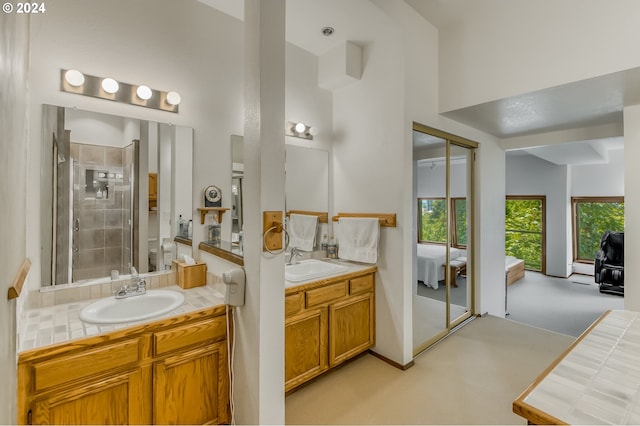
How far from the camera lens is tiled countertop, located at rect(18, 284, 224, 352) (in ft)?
4.30

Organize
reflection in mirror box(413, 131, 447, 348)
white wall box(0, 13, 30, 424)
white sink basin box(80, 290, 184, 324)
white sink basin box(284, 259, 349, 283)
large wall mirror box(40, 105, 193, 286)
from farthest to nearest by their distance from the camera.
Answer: reflection in mirror box(413, 131, 447, 348), white sink basin box(284, 259, 349, 283), large wall mirror box(40, 105, 193, 286), white sink basin box(80, 290, 184, 324), white wall box(0, 13, 30, 424)

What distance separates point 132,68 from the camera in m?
2.01

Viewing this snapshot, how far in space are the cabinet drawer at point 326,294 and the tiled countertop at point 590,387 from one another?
5.14 feet

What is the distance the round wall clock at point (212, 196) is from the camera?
235 centimetres

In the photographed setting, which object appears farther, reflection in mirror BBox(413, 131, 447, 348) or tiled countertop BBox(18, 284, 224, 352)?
reflection in mirror BBox(413, 131, 447, 348)

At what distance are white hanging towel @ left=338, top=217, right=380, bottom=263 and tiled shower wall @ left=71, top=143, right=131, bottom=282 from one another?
183 cm

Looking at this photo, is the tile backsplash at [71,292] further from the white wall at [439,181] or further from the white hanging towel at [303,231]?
the white wall at [439,181]

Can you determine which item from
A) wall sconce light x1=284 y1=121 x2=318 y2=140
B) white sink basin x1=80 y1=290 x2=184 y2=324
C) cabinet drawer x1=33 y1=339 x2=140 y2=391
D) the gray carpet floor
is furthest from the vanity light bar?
the gray carpet floor

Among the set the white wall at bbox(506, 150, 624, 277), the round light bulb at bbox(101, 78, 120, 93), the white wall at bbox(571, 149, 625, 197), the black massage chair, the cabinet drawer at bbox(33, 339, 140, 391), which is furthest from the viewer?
the white wall at bbox(506, 150, 624, 277)

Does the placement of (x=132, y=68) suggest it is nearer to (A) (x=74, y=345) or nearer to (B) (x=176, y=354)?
(A) (x=74, y=345)

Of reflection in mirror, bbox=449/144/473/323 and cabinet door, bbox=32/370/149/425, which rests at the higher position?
reflection in mirror, bbox=449/144/473/323

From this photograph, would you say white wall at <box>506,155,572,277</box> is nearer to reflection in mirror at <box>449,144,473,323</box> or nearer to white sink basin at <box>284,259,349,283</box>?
reflection in mirror at <box>449,144,473,323</box>

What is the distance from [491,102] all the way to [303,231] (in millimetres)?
2116

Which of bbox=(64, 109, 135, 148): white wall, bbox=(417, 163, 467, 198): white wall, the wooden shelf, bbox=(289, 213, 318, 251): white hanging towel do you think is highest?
bbox=(64, 109, 135, 148): white wall
